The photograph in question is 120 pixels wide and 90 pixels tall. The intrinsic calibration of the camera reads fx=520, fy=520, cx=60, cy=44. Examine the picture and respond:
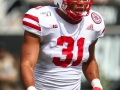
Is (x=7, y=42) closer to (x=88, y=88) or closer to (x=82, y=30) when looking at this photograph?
(x=88, y=88)

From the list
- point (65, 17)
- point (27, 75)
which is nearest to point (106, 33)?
point (65, 17)

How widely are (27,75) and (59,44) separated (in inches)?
13.5

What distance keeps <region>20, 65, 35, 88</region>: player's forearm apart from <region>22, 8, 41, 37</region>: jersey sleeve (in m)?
0.25

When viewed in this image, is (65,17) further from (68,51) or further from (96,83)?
(96,83)

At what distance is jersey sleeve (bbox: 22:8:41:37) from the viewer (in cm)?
361

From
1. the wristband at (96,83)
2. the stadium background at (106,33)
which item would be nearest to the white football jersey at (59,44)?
the wristband at (96,83)

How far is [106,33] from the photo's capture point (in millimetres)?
8094

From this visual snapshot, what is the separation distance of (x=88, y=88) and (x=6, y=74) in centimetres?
130

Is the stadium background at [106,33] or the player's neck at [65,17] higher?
the player's neck at [65,17]

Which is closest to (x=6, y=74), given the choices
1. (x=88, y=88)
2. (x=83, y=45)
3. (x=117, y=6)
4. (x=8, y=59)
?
(x=8, y=59)

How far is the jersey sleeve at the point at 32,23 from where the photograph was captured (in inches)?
142

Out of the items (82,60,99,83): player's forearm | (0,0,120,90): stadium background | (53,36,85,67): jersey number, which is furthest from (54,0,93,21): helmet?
(0,0,120,90): stadium background

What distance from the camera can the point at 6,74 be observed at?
7.77m

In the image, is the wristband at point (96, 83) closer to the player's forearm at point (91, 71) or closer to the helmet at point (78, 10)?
the player's forearm at point (91, 71)
